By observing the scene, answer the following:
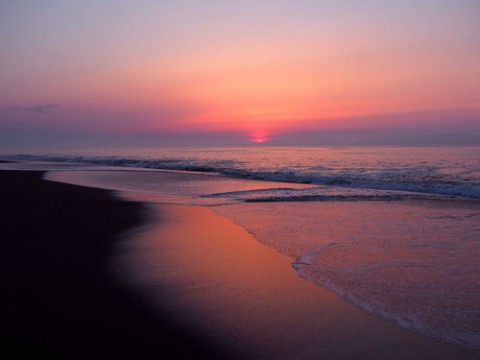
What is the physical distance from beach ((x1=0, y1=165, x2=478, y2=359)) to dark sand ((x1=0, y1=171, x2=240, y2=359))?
1cm

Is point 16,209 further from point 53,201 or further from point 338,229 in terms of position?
point 338,229

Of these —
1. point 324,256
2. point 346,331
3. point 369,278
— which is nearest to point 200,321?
point 346,331

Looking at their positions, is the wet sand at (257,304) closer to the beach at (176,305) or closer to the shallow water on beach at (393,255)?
the beach at (176,305)

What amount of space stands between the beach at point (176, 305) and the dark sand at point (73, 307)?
14mm

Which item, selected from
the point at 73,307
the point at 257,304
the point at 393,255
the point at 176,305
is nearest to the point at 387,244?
the point at 393,255

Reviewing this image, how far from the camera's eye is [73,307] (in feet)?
15.9

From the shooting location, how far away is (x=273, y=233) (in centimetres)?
944

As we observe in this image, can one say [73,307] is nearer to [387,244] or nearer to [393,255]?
[393,255]

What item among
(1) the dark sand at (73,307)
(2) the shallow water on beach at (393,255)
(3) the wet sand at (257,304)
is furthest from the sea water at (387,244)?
(1) the dark sand at (73,307)

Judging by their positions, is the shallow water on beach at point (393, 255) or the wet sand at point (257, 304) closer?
the wet sand at point (257, 304)

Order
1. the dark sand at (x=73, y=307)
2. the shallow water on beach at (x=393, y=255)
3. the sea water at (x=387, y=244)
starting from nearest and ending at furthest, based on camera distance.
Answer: the dark sand at (x=73, y=307), the shallow water on beach at (x=393, y=255), the sea water at (x=387, y=244)

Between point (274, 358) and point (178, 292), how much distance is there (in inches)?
82.1

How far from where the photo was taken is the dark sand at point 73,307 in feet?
12.8

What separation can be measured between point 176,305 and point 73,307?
3.93 feet
